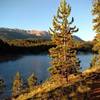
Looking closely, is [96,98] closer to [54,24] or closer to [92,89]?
[92,89]

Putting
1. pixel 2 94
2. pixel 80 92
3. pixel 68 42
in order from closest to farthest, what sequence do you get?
pixel 80 92 < pixel 68 42 < pixel 2 94

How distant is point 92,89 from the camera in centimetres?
2852

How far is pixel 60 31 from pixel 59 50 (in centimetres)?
304

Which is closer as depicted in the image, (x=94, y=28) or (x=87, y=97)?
(x=87, y=97)

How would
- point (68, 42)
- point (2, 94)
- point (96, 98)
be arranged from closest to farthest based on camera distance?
point (96, 98)
point (68, 42)
point (2, 94)

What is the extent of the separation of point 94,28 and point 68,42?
4690mm

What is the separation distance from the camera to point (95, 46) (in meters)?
47.7

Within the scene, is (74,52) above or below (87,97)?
above

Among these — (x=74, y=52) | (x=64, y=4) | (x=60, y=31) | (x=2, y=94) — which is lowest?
(x=2, y=94)

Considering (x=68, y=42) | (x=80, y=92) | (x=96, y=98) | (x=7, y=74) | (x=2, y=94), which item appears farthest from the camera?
(x=7, y=74)

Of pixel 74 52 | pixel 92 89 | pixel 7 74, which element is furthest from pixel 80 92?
pixel 7 74

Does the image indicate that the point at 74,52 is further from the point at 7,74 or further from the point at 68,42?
the point at 7,74

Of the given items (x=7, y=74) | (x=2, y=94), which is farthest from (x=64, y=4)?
(x=7, y=74)

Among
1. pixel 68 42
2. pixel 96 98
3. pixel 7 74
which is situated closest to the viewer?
pixel 96 98
